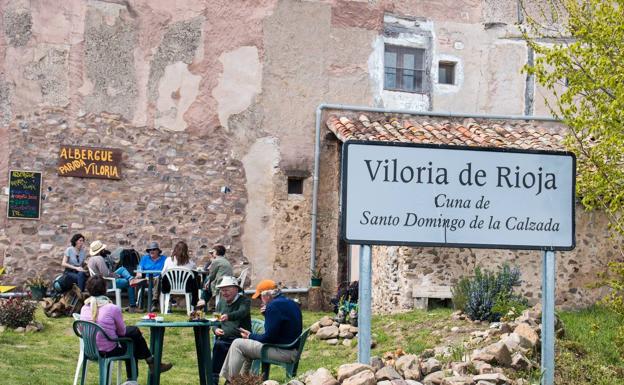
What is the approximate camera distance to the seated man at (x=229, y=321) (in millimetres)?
10922

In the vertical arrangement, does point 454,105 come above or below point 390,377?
above

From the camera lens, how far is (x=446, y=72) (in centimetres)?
2034

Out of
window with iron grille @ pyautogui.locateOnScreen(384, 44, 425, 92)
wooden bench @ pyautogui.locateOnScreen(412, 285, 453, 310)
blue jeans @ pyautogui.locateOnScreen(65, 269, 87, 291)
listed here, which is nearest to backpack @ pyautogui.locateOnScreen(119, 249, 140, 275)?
blue jeans @ pyautogui.locateOnScreen(65, 269, 87, 291)

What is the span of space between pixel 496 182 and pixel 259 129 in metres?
10.6

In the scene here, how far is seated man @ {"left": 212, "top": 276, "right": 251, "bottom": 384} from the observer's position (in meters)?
10.9

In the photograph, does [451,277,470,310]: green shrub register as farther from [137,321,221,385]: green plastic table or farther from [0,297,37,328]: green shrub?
[0,297,37,328]: green shrub

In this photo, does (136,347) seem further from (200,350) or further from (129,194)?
(129,194)

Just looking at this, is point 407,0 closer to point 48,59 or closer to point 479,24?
point 479,24

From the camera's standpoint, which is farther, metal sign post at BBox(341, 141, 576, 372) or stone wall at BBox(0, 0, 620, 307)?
stone wall at BBox(0, 0, 620, 307)

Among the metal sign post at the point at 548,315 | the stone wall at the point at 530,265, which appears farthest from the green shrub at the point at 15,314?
the metal sign post at the point at 548,315

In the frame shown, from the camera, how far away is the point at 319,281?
741 inches

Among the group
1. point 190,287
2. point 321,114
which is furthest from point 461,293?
point 321,114

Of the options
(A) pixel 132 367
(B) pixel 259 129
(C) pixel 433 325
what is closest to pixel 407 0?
(B) pixel 259 129

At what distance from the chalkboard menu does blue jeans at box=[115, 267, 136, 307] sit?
1.83m
